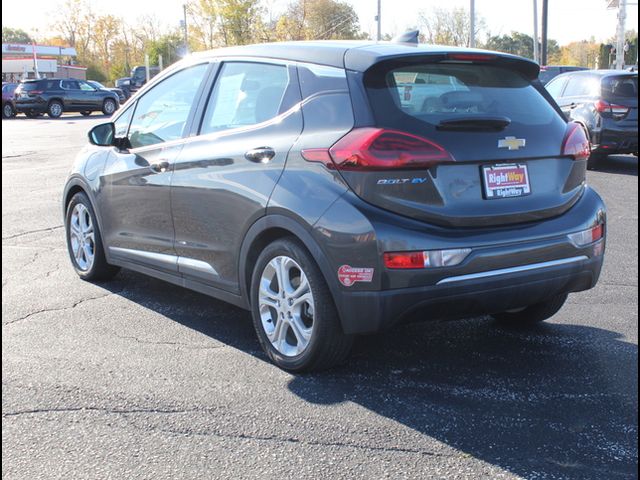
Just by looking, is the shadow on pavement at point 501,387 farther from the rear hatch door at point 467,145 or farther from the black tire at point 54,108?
the black tire at point 54,108

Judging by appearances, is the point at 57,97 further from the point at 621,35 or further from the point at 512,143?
the point at 512,143

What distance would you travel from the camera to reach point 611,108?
13469 mm

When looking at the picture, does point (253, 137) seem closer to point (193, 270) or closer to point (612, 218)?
point (193, 270)

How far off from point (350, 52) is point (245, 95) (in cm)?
80

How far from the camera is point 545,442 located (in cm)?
339

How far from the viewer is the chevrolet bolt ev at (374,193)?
3787 millimetres

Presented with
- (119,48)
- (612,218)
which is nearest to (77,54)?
(119,48)

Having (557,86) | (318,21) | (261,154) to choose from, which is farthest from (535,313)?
(318,21)

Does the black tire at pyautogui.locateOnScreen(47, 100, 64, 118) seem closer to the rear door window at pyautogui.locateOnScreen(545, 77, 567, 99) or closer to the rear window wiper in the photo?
the rear door window at pyautogui.locateOnScreen(545, 77, 567, 99)

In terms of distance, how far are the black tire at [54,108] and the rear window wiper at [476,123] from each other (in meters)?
35.6

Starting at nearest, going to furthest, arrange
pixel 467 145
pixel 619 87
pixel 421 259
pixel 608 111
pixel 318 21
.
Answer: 1. pixel 421 259
2. pixel 467 145
3. pixel 608 111
4. pixel 619 87
5. pixel 318 21

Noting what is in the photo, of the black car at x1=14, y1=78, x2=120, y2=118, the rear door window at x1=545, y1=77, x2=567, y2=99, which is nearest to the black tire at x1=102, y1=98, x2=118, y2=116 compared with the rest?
the black car at x1=14, y1=78, x2=120, y2=118

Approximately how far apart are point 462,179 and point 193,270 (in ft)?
6.15

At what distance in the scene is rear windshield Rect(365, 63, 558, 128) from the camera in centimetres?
391
